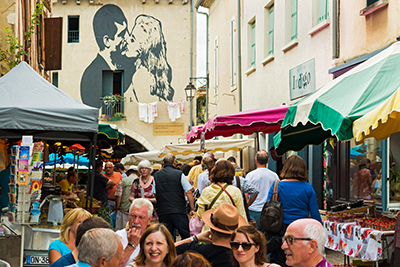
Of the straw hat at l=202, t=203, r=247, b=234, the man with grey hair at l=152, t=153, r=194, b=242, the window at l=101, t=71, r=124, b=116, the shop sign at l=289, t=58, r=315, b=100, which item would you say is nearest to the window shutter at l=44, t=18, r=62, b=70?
the shop sign at l=289, t=58, r=315, b=100

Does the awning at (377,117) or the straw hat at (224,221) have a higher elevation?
the awning at (377,117)

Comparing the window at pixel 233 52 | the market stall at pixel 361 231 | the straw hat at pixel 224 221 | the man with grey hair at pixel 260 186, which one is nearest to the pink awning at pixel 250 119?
the man with grey hair at pixel 260 186

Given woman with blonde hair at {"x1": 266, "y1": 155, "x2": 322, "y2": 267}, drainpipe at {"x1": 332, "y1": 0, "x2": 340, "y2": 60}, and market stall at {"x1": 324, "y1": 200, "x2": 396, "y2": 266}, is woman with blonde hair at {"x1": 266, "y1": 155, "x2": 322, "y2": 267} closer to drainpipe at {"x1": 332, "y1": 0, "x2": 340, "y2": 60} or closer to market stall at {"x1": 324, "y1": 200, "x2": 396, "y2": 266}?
market stall at {"x1": 324, "y1": 200, "x2": 396, "y2": 266}

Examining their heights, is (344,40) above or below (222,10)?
below

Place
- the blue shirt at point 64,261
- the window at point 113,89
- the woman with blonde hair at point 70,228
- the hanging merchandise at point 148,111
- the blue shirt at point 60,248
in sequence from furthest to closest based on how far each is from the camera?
the window at point 113,89 → the hanging merchandise at point 148,111 → the woman with blonde hair at point 70,228 → the blue shirt at point 60,248 → the blue shirt at point 64,261

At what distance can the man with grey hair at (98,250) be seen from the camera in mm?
3258

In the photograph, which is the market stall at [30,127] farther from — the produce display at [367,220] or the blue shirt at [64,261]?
the produce display at [367,220]

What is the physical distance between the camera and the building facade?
2766 cm

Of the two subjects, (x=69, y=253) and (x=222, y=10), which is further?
(x=222, y=10)

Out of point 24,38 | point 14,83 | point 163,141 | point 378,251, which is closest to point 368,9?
point 378,251

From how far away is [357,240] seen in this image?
6.04m

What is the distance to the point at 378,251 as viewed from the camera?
568 cm

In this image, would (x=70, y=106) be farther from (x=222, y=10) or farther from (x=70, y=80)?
(x=70, y=80)

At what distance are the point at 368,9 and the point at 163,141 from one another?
775 inches
